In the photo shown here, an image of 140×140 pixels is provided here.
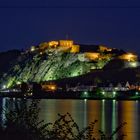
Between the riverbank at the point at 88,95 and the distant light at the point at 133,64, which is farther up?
the distant light at the point at 133,64

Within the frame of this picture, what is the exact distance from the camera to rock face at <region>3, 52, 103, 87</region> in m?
171

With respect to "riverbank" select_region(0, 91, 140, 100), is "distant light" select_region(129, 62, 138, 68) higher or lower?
higher

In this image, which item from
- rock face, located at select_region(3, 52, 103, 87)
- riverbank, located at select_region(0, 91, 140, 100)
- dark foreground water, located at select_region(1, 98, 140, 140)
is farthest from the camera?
rock face, located at select_region(3, 52, 103, 87)

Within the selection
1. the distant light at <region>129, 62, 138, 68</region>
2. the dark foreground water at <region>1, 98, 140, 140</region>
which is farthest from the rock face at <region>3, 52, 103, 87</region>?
the dark foreground water at <region>1, 98, 140, 140</region>

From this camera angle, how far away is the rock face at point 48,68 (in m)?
171

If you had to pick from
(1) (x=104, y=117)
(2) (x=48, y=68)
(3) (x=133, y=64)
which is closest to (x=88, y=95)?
(3) (x=133, y=64)

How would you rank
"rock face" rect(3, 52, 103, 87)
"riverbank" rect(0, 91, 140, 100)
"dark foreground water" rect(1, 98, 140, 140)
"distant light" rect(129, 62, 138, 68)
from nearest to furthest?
"dark foreground water" rect(1, 98, 140, 140) → "riverbank" rect(0, 91, 140, 100) → "distant light" rect(129, 62, 138, 68) → "rock face" rect(3, 52, 103, 87)

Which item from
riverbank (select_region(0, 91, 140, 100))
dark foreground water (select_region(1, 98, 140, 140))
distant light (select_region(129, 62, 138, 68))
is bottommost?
dark foreground water (select_region(1, 98, 140, 140))

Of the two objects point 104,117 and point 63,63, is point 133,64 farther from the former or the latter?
point 104,117

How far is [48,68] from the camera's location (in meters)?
180

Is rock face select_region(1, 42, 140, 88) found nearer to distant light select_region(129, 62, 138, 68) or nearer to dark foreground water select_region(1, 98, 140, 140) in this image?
distant light select_region(129, 62, 138, 68)

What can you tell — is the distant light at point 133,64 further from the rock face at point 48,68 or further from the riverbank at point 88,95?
the riverbank at point 88,95

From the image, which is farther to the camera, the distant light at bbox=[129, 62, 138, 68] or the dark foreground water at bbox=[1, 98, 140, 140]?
the distant light at bbox=[129, 62, 138, 68]

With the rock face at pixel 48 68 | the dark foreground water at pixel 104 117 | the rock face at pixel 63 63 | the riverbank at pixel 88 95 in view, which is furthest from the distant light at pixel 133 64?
the dark foreground water at pixel 104 117
